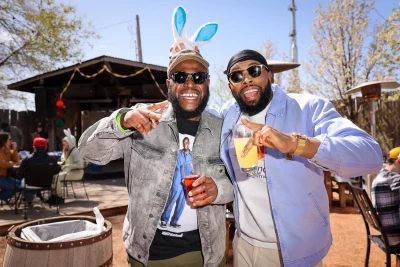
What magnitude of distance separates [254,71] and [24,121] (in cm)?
1666

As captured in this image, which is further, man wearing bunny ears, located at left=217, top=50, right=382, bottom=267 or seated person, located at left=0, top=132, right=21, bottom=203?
seated person, located at left=0, top=132, right=21, bottom=203

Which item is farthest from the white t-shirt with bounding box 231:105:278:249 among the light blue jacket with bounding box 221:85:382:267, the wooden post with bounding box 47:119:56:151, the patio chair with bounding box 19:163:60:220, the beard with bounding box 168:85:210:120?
the wooden post with bounding box 47:119:56:151

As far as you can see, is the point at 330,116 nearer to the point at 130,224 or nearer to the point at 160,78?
the point at 130,224

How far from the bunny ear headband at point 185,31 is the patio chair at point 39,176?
14.5 ft

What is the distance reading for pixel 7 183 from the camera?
6285mm

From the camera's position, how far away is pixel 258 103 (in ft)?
6.42

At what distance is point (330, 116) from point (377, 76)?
49.5 feet

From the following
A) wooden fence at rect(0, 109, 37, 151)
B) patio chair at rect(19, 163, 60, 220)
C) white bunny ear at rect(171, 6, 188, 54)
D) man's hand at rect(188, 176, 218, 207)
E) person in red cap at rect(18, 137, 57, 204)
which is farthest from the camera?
wooden fence at rect(0, 109, 37, 151)

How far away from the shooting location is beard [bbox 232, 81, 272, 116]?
196 cm

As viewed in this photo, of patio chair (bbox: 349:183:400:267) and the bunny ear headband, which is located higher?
the bunny ear headband

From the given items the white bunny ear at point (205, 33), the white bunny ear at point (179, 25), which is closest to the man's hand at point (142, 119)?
the white bunny ear at point (179, 25)

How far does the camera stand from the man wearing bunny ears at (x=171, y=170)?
1841 millimetres

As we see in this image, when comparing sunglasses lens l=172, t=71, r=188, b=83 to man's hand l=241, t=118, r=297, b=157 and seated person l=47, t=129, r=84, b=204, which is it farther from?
seated person l=47, t=129, r=84, b=204

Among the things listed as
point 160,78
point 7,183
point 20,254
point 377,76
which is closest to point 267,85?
point 20,254
